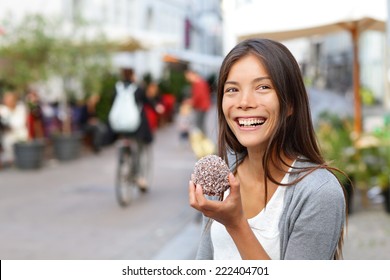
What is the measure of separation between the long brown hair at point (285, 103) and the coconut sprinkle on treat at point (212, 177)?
0.17 m

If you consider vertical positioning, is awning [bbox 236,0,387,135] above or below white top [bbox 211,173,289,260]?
above

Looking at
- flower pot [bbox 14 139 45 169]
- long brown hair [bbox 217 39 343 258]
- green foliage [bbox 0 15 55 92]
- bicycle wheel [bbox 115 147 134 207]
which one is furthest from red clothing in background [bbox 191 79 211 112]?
long brown hair [bbox 217 39 343 258]

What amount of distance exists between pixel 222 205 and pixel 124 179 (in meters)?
7.36

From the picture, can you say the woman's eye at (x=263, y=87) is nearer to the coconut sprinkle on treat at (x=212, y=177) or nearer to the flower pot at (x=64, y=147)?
the coconut sprinkle on treat at (x=212, y=177)

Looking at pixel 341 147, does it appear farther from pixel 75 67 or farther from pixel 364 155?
pixel 75 67

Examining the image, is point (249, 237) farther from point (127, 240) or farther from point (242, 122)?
point (127, 240)

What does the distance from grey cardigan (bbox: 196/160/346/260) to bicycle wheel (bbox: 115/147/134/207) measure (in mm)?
6968

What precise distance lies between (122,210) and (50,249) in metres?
2.11

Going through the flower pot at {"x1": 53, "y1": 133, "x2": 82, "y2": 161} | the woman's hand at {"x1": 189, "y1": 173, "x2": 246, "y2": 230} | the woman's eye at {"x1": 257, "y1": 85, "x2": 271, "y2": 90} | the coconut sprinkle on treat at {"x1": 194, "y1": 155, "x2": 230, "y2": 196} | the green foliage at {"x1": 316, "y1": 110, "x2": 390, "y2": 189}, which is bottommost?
the flower pot at {"x1": 53, "y1": 133, "x2": 82, "y2": 161}

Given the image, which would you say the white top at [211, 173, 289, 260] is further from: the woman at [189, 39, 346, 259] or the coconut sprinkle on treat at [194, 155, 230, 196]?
the coconut sprinkle on treat at [194, 155, 230, 196]

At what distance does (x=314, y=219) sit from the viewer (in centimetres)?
159

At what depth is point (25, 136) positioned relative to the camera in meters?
13.3

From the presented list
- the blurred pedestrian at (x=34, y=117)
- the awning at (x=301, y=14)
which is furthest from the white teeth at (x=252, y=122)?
the blurred pedestrian at (x=34, y=117)

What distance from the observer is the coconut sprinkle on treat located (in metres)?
1.54
